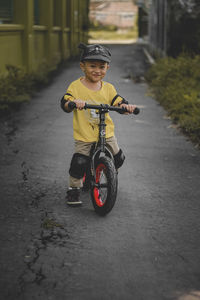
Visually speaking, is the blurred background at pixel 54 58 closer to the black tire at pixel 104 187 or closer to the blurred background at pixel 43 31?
the blurred background at pixel 43 31

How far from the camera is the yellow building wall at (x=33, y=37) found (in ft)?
38.3

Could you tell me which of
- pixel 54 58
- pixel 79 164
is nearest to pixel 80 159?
pixel 79 164

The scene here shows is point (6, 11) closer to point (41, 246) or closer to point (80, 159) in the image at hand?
point (80, 159)

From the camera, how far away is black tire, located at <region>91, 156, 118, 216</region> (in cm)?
409

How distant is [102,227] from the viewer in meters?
4.05

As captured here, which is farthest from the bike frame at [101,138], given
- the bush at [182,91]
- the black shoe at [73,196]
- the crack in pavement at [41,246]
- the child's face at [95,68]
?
the bush at [182,91]

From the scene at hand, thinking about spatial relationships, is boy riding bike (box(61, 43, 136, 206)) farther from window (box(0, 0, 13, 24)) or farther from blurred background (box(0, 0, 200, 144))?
window (box(0, 0, 13, 24))

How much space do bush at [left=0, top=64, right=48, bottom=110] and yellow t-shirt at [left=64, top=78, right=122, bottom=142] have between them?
16.8ft

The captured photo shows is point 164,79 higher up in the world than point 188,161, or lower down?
higher up

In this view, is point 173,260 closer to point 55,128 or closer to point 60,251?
point 60,251

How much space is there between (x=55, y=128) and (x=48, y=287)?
544cm

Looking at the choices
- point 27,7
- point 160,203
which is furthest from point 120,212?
point 27,7

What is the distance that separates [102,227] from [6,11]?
32.6 ft

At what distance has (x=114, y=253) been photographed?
3535 millimetres
